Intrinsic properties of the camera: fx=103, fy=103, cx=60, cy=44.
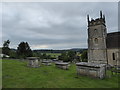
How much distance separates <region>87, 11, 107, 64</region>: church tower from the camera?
31.9m

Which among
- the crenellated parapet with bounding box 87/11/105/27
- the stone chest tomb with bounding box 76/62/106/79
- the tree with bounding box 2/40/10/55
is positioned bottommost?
the stone chest tomb with bounding box 76/62/106/79

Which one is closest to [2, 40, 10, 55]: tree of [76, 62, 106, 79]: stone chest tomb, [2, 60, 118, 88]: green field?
[2, 60, 118, 88]: green field

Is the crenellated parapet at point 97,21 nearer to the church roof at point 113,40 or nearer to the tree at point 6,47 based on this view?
the church roof at point 113,40

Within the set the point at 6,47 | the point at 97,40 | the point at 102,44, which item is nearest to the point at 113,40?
the point at 102,44

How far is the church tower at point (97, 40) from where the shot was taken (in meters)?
31.9

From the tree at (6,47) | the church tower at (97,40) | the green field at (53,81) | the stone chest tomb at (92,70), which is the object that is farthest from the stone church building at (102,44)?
the tree at (6,47)

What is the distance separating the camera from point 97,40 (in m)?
33.3

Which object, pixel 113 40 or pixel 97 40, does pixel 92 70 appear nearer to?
pixel 97 40

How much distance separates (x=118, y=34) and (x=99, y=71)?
22.7 metres

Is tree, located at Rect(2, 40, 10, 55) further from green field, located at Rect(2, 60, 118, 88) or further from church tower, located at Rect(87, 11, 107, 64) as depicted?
green field, located at Rect(2, 60, 118, 88)

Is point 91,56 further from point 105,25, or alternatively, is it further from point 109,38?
point 105,25

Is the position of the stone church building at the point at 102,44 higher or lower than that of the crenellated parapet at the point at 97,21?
lower

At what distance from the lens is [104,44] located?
31.8 meters

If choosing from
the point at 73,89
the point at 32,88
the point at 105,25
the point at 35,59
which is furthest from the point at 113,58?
the point at 32,88
